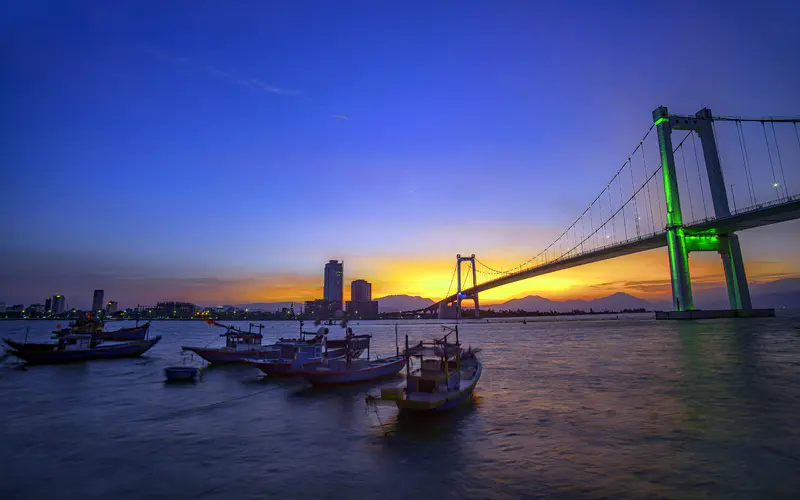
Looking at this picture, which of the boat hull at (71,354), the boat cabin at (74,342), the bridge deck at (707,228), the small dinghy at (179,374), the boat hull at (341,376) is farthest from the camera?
the bridge deck at (707,228)

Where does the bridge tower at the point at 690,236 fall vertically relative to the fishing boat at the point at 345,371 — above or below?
above

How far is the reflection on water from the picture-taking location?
23.9 feet

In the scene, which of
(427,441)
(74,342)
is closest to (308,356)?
(427,441)

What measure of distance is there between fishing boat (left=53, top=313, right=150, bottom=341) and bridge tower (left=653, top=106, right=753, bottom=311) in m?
67.4

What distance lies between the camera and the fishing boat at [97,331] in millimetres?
38062

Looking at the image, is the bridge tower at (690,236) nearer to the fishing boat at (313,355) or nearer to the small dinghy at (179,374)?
the fishing boat at (313,355)

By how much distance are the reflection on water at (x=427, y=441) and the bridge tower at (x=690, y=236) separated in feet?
143

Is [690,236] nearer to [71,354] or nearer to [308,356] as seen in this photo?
[308,356]

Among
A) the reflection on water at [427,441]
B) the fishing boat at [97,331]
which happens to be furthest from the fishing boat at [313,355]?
the fishing boat at [97,331]

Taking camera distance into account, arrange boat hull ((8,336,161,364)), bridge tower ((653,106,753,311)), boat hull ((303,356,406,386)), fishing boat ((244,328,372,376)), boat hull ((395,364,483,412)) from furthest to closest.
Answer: bridge tower ((653,106,753,311))
boat hull ((8,336,161,364))
fishing boat ((244,328,372,376))
boat hull ((303,356,406,386))
boat hull ((395,364,483,412))

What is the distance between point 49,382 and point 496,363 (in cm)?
2738

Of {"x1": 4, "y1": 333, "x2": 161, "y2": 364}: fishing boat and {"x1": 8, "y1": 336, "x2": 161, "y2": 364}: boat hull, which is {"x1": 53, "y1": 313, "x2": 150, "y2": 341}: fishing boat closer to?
{"x1": 4, "y1": 333, "x2": 161, "y2": 364}: fishing boat

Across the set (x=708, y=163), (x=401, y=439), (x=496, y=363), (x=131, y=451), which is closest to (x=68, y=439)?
(x=131, y=451)

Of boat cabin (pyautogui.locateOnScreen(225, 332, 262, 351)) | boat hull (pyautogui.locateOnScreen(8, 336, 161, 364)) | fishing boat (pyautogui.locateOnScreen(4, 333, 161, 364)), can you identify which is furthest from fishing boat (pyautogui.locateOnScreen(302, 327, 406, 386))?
fishing boat (pyautogui.locateOnScreen(4, 333, 161, 364))
